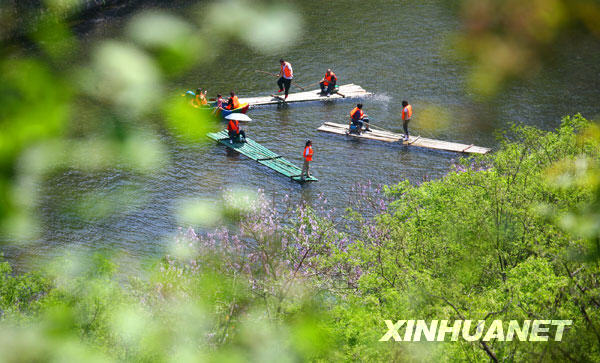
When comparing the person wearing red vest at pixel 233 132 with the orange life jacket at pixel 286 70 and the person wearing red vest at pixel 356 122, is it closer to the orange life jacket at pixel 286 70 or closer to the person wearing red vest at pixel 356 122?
the person wearing red vest at pixel 356 122

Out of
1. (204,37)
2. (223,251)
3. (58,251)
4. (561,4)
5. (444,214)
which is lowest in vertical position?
(58,251)

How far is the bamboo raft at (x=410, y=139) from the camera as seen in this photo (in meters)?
28.0

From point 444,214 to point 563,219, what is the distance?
3676 millimetres

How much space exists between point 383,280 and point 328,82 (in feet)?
71.8

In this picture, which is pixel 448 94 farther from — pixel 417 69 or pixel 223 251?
pixel 223 251

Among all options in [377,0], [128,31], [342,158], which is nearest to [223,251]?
[342,158]

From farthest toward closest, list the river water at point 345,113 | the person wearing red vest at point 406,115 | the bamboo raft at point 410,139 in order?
1. the person wearing red vest at point 406,115
2. the bamboo raft at point 410,139
3. the river water at point 345,113

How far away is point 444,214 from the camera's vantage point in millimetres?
15461

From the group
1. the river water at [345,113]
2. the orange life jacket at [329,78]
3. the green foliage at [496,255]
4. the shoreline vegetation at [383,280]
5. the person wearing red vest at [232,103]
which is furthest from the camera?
the orange life jacket at [329,78]

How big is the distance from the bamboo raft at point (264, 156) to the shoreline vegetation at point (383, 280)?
226 inches

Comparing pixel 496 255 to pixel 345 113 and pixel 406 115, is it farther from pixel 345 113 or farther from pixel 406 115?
pixel 345 113

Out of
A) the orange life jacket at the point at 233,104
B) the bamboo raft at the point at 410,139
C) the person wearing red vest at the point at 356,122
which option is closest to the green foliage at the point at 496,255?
the bamboo raft at the point at 410,139

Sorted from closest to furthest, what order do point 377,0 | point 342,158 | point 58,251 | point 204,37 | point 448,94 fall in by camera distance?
point 204,37 → point 58,251 → point 342,158 → point 448,94 → point 377,0

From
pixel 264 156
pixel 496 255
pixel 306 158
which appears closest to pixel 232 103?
pixel 264 156
